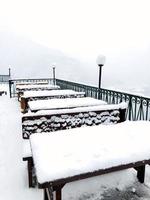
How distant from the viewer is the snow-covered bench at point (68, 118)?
15.4ft

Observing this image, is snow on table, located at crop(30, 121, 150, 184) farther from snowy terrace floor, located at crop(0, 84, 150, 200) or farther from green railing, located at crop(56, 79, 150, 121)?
green railing, located at crop(56, 79, 150, 121)

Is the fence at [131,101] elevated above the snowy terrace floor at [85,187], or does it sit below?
above

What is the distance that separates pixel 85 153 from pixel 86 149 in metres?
0.13

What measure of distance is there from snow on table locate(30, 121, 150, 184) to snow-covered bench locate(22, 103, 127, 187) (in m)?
1.05

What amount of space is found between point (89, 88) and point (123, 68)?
13652 centimetres

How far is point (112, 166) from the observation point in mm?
2797

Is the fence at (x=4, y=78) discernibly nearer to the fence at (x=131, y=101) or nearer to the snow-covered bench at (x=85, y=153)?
the fence at (x=131, y=101)

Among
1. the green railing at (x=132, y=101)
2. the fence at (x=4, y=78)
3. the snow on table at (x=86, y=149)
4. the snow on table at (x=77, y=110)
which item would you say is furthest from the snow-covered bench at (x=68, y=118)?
the fence at (x=4, y=78)

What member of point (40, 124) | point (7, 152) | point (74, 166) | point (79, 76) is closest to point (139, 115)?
point (40, 124)

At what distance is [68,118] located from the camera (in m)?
Result: 4.99

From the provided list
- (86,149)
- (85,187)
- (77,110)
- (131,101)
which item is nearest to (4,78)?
(131,101)

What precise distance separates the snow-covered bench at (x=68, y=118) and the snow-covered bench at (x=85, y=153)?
1.08 m

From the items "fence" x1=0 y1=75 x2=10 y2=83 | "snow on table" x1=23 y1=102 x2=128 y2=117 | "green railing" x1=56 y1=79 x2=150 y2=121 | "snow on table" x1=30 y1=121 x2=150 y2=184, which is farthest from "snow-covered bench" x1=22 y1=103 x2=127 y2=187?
"fence" x1=0 y1=75 x2=10 y2=83

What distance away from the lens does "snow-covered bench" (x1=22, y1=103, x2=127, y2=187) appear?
4.71 m
